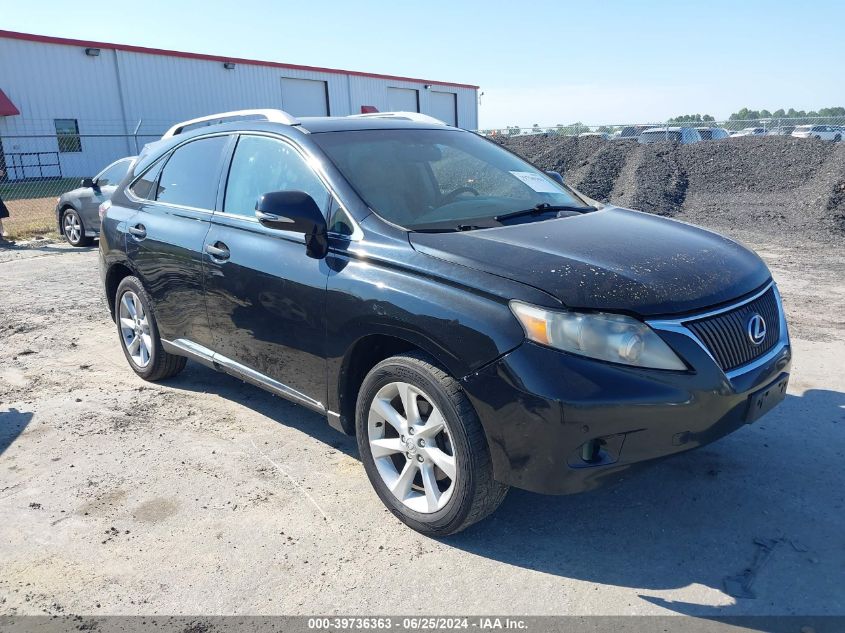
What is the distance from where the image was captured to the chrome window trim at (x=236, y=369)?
12.8 ft

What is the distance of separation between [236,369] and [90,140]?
30374 mm

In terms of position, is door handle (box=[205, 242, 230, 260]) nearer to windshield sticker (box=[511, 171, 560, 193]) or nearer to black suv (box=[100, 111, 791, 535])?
black suv (box=[100, 111, 791, 535])

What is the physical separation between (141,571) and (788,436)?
3544 millimetres

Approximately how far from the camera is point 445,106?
49.4 meters

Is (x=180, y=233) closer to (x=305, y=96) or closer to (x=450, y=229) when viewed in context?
(x=450, y=229)

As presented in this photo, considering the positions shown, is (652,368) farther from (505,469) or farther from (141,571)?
(141,571)

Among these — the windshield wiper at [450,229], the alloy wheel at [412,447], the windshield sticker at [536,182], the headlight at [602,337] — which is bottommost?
the alloy wheel at [412,447]

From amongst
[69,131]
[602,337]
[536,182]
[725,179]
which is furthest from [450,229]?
[69,131]

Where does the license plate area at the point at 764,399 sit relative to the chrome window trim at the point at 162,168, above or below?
below

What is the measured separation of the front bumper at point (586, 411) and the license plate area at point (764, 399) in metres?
0.11

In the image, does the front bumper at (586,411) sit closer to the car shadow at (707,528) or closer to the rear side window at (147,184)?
the car shadow at (707,528)

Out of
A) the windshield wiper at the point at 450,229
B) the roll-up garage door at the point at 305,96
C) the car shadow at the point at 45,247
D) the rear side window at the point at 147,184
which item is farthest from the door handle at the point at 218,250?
the roll-up garage door at the point at 305,96

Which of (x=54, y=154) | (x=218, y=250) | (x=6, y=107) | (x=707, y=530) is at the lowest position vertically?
(x=707, y=530)

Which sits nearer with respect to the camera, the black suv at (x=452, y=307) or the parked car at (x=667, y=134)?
the black suv at (x=452, y=307)
